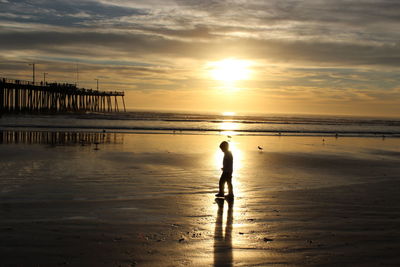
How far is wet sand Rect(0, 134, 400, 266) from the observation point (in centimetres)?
549

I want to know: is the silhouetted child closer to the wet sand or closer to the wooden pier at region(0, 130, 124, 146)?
the wet sand

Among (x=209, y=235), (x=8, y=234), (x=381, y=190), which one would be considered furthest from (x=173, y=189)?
(x=381, y=190)

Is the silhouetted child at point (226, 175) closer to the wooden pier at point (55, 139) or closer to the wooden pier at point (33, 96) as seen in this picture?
the wooden pier at point (55, 139)

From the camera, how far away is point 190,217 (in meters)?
7.55

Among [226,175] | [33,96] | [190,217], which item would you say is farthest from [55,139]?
[33,96]

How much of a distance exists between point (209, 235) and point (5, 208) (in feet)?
13.9

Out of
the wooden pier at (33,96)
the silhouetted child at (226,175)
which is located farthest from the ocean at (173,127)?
the silhouetted child at (226,175)

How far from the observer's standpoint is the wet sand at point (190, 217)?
549 centimetres

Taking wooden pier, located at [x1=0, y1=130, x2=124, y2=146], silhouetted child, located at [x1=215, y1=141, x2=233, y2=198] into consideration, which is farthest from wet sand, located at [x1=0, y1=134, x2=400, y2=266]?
wooden pier, located at [x1=0, y1=130, x2=124, y2=146]

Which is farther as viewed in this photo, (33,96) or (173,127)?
(33,96)

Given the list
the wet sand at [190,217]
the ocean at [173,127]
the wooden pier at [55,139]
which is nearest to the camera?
the wet sand at [190,217]

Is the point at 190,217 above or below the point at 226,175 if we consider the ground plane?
below

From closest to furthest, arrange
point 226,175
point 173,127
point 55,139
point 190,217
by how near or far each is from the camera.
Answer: point 190,217 < point 226,175 < point 55,139 < point 173,127

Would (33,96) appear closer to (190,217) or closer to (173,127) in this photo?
(173,127)
